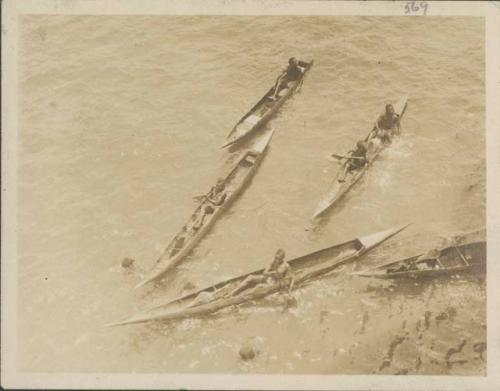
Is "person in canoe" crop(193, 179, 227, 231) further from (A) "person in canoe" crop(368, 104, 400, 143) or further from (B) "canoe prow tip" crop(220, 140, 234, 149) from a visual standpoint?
(A) "person in canoe" crop(368, 104, 400, 143)

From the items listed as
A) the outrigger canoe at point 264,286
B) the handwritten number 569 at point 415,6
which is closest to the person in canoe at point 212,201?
the outrigger canoe at point 264,286

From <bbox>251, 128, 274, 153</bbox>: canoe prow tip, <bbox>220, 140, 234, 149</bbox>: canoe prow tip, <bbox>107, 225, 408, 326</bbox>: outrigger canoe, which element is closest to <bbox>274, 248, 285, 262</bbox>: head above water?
<bbox>107, 225, 408, 326</bbox>: outrigger canoe

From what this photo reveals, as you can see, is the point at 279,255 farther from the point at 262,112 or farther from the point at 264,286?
the point at 262,112

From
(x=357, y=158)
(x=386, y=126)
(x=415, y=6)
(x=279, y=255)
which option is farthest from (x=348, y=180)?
(x=415, y=6)

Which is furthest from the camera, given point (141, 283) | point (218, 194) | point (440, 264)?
point (218, 194)

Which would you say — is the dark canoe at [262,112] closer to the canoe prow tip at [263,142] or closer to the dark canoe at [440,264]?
the canoe prow tip at [263,142]

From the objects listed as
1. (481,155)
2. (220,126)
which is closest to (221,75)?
(220,126)

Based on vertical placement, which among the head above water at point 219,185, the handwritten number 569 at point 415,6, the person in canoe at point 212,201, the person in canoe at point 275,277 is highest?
the handwritten number 569 at point 415,6
